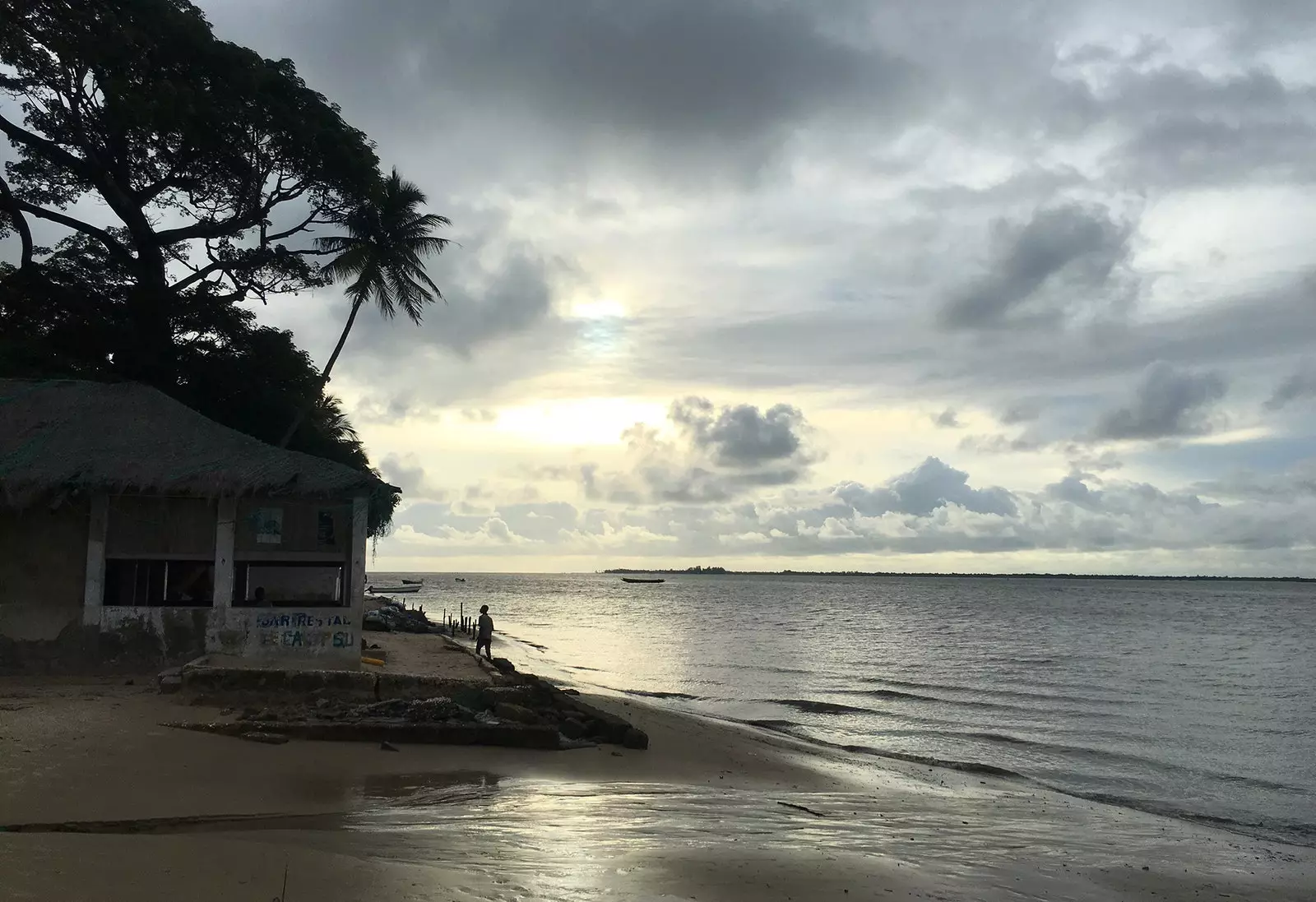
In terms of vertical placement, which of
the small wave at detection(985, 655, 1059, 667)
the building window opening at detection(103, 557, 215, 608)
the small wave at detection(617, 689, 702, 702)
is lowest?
the small wave at detection(985, 655, 1059, 667)

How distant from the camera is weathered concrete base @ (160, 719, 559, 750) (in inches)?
452

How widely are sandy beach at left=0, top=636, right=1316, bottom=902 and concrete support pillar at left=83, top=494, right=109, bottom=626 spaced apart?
1.37 metres

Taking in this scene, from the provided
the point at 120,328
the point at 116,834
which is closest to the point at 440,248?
the point at 120,328

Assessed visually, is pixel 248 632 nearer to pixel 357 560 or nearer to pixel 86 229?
pixel 357 560

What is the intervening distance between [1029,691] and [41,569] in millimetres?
25613

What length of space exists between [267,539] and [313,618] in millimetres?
1742

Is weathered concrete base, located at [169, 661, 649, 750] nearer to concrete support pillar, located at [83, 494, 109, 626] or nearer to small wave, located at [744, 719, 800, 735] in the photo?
concrete support pillar, located at [83, 494, 109, 626]

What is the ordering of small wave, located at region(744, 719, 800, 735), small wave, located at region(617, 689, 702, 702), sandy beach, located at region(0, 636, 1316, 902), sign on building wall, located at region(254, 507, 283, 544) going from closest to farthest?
sandy beach, located at region(0, 636, 1316, 902) < sign on building wall, located at region(254, 507, 283, 544) < small wave, located at region(744, 719, 800, 735) < small wave, located at region(617, 689, 702, 702)

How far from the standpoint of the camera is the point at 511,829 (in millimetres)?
8664

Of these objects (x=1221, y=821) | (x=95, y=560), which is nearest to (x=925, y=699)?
(x=1221, y=821)

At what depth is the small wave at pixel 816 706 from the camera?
23.7 metres

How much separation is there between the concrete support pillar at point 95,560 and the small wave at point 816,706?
1627 centimetres

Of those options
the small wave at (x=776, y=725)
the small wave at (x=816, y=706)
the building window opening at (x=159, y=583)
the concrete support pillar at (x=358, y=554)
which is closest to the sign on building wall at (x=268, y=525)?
the concrete support pillar at (x=358, y=554)

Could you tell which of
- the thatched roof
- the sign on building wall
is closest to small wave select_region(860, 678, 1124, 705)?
the sign on building wall
